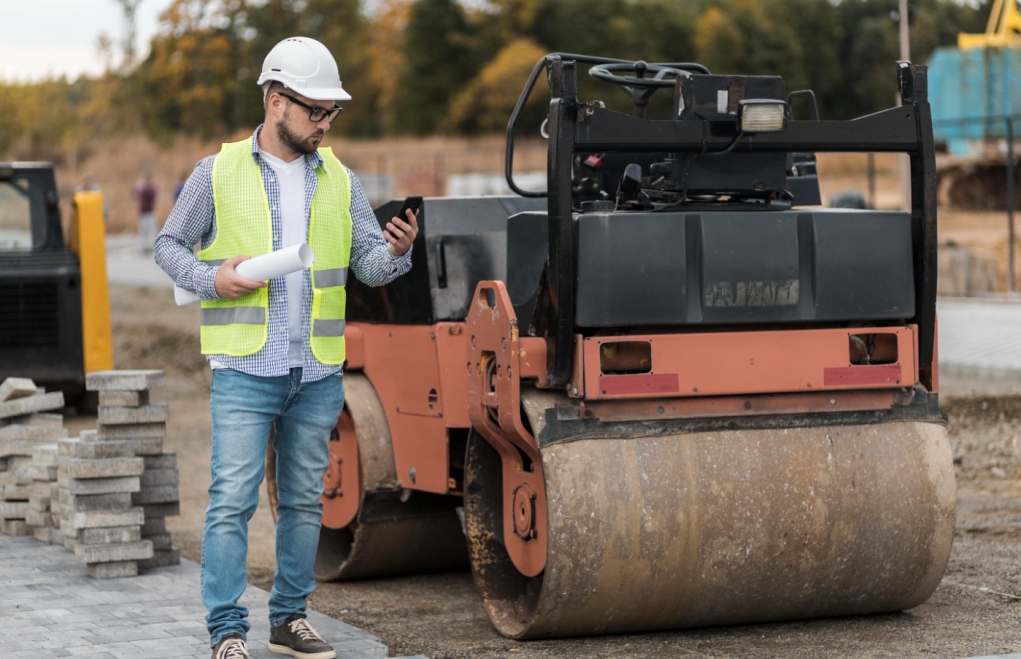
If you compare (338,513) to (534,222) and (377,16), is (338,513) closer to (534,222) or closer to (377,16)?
(534,222)

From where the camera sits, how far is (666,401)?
5.05m

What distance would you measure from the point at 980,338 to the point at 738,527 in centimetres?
1051

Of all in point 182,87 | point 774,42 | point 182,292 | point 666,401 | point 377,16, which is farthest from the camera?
point 377,16

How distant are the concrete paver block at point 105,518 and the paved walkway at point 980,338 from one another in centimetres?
854

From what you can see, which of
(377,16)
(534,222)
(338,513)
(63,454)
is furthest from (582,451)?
(377,16)

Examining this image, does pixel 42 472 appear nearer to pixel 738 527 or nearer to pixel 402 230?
pixel 402 230

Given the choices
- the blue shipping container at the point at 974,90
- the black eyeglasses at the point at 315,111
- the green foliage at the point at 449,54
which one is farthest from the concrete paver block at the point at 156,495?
the green foliage at the point at 449,54

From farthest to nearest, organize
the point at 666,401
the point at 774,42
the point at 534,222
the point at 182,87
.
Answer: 1. the point at 774,42
2. the point at 182,87
3. the point at 534,222
4. the point at 666,401

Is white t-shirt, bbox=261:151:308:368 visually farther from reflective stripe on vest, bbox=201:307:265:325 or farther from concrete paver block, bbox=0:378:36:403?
concrete paver block, bbox=0:378:36:403

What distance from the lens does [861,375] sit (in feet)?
17.0

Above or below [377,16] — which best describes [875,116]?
below

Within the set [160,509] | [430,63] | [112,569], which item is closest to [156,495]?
Answer: [160,509]

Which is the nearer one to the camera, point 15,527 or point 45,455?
point 45,455

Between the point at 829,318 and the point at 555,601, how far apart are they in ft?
4.61
